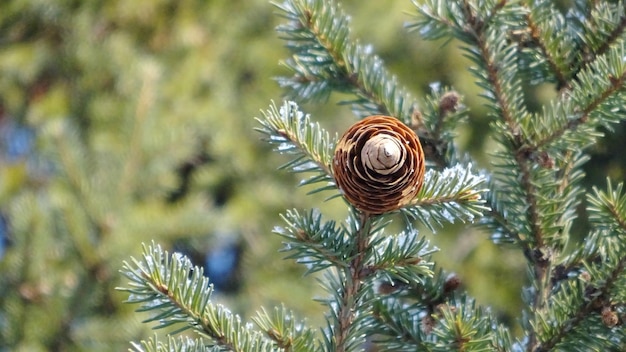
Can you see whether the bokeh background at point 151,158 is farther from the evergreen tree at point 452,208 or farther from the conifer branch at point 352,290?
the conifer branch at point 352,290

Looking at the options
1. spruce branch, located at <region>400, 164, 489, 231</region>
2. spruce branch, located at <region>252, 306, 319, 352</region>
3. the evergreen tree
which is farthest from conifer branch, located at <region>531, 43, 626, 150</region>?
spruce branch, located at <region>252, 306, 319, 352</region>

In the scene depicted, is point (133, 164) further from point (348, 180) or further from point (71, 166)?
point (348, 180)

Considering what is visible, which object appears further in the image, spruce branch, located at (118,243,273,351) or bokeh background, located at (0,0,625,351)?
bokeh background, located at (0,0,625,351)

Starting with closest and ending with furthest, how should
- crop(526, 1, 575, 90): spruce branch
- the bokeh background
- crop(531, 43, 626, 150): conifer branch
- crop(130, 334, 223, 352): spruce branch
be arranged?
1. crop(130, 334, 223, 352): spruce branch
2. crop(531, 43, 626, 150): conifer branch
3. crop(526, 1, 575, 90): spruce branch
4. the bokeh background

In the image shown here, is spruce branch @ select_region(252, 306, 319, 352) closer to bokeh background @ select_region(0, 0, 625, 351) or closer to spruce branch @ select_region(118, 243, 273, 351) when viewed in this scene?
spruce branch @ select_region(118, 243, 273, 351)

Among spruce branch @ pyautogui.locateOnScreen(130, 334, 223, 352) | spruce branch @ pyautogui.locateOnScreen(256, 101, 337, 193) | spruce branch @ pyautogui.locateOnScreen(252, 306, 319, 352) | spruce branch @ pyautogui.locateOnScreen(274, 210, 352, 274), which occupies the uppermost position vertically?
spruce branch @ pyautogui.locateOnScreen(256, 101, 337, 193)

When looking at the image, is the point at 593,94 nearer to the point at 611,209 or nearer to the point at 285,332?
the point at 611,209

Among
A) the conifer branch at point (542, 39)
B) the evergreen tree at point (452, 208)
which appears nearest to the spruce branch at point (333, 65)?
the evergreen tree at point (452, 208)
